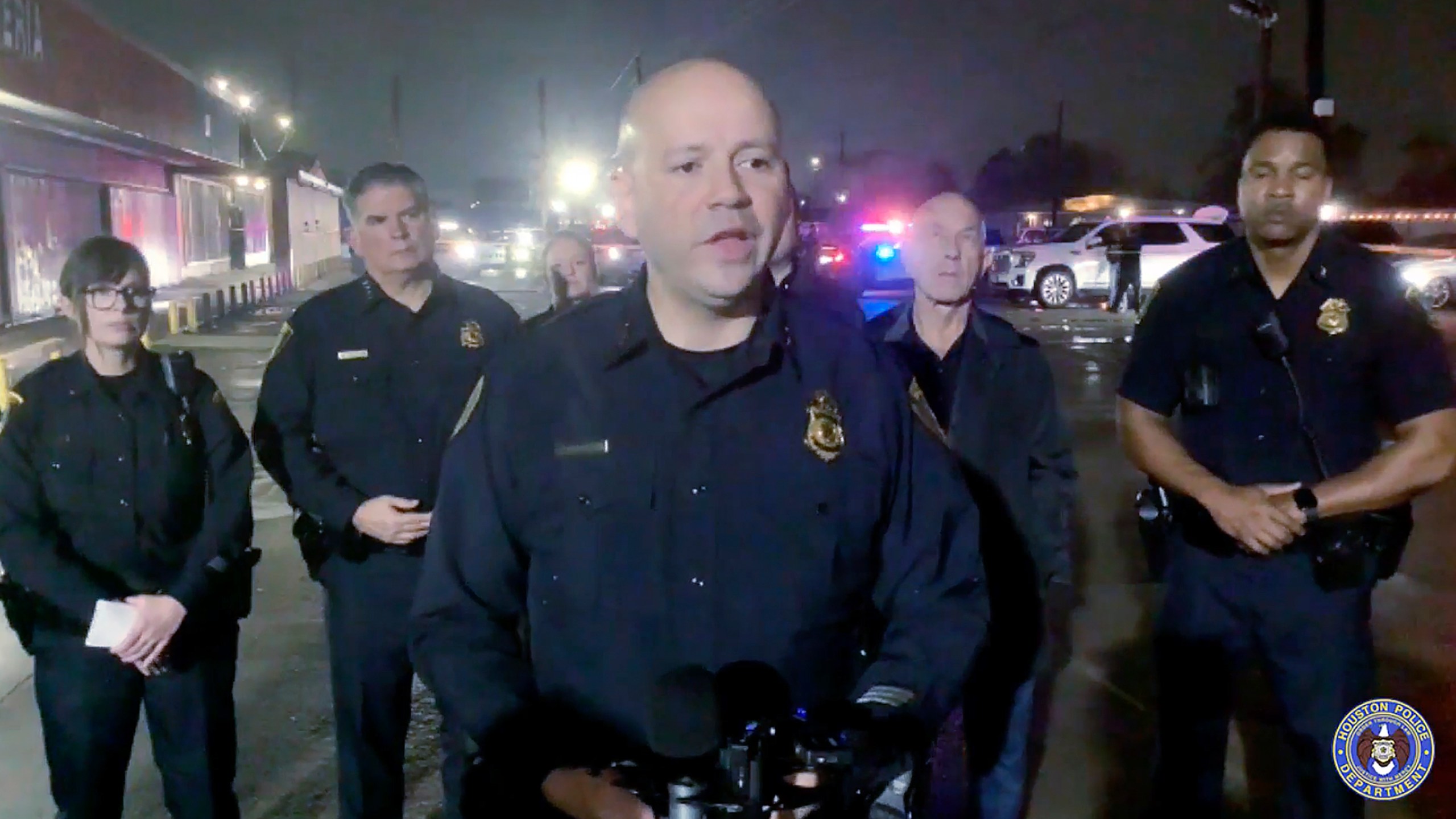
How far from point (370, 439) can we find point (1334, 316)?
263cm

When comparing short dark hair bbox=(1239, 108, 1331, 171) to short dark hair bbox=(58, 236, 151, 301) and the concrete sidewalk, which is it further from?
the concrete sidewalk

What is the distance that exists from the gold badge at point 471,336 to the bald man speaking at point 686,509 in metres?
1.79

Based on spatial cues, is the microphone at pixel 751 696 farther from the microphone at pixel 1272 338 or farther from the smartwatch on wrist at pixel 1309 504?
the microphone at pixel 1272 338

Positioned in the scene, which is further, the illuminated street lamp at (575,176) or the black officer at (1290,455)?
the illuminated street lamp at (575,176)

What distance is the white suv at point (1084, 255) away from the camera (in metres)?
25.7

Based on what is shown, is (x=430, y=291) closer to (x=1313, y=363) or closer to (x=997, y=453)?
(x=997, y=453)

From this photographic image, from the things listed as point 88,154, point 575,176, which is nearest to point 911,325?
point 88,154

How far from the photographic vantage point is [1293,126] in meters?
3.21

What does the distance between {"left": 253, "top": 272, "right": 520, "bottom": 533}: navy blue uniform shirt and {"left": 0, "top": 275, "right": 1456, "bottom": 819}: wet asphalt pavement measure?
1.25m

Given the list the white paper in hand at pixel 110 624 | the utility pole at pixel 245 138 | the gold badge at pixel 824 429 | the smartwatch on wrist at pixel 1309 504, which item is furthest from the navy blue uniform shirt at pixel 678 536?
the utility pole at pixel 245 138

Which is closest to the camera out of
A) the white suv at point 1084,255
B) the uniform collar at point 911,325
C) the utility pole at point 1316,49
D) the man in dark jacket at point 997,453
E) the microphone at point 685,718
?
the microphone at point 685,718

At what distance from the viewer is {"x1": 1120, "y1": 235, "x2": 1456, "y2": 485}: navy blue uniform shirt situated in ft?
10.2

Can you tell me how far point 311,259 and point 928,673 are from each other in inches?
2110

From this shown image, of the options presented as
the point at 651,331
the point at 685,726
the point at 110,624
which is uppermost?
the point at 651,331
